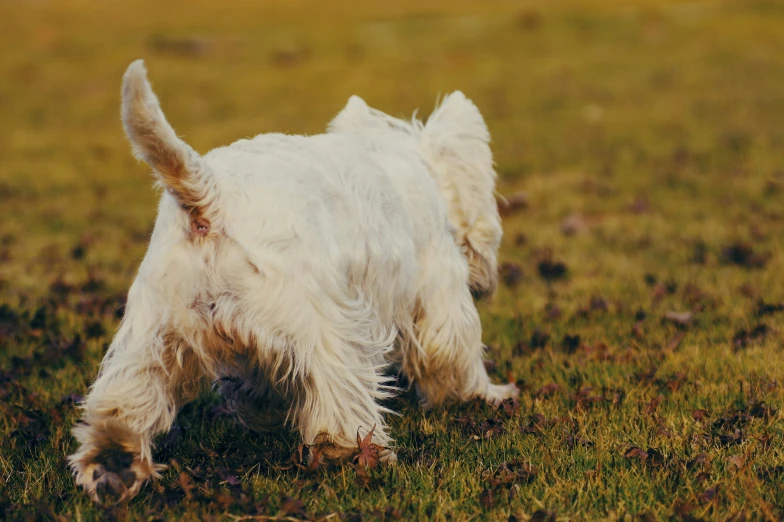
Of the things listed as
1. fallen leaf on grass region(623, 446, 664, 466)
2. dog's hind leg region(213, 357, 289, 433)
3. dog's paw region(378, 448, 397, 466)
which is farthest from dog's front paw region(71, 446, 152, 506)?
fallen leaf on grass region(623, 446, 664, 466)

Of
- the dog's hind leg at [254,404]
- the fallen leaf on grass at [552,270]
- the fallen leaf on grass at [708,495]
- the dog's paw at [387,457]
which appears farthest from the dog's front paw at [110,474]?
the fallen leaf on grass at [552,270]

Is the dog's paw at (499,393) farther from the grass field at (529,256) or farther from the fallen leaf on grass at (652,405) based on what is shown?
the fallen leaf on grass at (652,405)

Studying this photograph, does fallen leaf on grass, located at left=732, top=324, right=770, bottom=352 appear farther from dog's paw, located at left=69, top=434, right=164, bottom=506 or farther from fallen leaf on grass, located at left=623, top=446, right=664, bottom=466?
dog's paw, located at left=69, top=434, right=164, bottom=506

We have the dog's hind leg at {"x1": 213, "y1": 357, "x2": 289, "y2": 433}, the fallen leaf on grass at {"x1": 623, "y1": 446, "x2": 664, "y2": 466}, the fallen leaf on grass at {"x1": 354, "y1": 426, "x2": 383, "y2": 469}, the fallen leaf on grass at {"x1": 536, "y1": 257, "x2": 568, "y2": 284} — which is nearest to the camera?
the fallen leaf on grass at {"x1": 354, "y1": 426, "x2": 383, "y2": 469}

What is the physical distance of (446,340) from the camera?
4.26 m

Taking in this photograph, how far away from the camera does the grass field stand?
3211 mm

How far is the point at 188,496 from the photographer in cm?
306

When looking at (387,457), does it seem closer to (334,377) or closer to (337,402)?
(337,402)

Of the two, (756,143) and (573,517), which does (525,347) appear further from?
(756,143)

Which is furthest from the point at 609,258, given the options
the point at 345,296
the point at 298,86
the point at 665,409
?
the point at 298,86

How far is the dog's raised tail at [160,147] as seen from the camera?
2.86m

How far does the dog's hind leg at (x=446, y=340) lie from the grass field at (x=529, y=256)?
15 centimetres

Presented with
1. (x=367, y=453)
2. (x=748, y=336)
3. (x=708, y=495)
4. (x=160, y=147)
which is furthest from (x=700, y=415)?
(x=160, y=147)

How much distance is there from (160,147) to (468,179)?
2.13 meters
